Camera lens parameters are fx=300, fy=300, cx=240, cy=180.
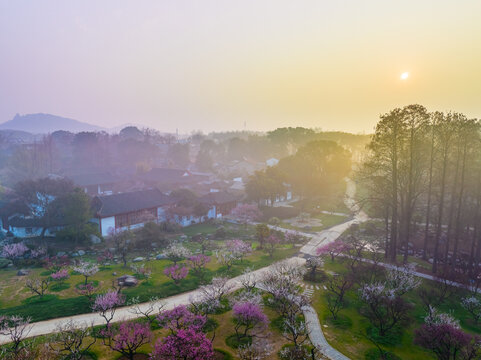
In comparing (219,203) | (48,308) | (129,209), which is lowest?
(48,308)

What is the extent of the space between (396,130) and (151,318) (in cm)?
2140

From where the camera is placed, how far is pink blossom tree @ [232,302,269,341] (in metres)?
14.5

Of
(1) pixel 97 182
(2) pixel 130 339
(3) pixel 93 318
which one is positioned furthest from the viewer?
(1) pixel 97 182

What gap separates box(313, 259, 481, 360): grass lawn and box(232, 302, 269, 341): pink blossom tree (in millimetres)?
3472

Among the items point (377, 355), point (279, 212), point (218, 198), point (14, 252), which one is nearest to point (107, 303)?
point (377, 355)

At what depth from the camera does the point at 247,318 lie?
47.8 ft

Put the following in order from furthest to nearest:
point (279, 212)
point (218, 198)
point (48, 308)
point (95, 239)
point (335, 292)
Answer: point (218, 198) → point (279, 212) → point (95, 239) → point (335, 292) → point (48, 308)

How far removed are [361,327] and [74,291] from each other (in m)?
17.7

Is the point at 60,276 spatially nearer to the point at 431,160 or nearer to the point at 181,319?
the point at 181,319

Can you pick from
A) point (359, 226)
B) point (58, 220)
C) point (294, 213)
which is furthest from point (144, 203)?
point (359, 226)

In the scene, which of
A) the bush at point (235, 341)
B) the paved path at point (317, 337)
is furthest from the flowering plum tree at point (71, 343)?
the paved path at point (317, 337)

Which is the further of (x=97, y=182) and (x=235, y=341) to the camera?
(x=97, y=182)

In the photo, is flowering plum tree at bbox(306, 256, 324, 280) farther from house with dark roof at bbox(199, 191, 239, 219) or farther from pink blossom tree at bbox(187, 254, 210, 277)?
house with dark roof at bbox(199, 191, 239, 219)

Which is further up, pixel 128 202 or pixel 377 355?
pixel 128 202
